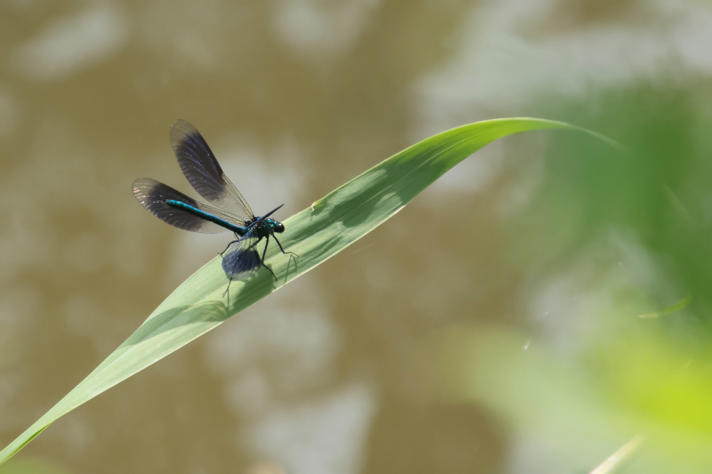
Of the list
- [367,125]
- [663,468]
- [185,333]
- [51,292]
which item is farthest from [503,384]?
[51,292]

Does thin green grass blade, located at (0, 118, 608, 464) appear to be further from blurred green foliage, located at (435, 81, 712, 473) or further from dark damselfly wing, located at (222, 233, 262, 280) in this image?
blurred green foliage, located at (435, 81, 712, 473)

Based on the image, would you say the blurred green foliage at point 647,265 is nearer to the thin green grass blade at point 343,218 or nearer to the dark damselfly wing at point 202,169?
the thin green grass blade at point 343,218

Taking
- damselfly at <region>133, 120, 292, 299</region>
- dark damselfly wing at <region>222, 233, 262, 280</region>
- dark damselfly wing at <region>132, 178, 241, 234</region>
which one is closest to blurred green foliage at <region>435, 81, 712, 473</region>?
dark damselfly wing at <region>222, 233, 262, 280</region>

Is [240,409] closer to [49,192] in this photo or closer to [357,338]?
[357,338]

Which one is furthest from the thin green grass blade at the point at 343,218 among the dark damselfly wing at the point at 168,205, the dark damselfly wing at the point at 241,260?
the dark damselfly wing at the point at 168,205

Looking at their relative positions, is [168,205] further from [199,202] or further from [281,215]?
[281,215]

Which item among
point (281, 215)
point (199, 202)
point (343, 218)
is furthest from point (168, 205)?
point (281, 215)

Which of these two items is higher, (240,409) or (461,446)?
(240,409)

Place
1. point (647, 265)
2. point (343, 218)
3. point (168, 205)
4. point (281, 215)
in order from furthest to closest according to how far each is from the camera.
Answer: point (281, 215), point (168, 205), point (343, 218), point (647, 265)
